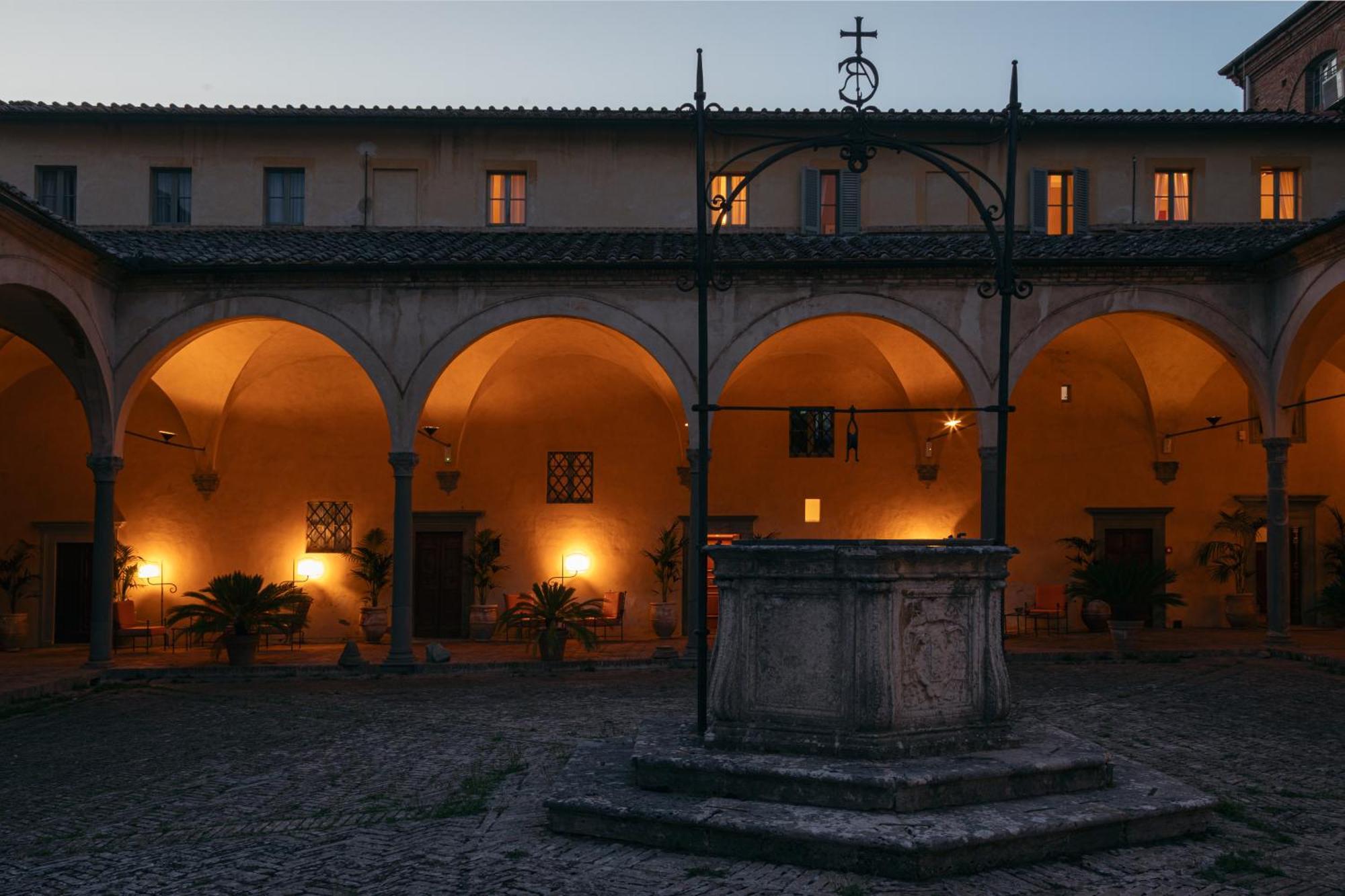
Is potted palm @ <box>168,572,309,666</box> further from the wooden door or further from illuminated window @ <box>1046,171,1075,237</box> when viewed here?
illuminated window @ <box>1046,171,1075,237</box>

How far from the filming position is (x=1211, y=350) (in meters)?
19.0

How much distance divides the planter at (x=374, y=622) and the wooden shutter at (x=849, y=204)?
9661 millimetres

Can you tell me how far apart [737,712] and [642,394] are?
1339cm

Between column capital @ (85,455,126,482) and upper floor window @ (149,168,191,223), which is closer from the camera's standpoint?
column capital @ (85,455,126,482)

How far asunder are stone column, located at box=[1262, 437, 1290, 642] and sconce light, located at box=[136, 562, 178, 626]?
16978 millimetres

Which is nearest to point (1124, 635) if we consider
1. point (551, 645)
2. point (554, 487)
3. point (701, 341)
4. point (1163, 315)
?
point (1163, 315)

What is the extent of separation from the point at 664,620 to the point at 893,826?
43.0ft

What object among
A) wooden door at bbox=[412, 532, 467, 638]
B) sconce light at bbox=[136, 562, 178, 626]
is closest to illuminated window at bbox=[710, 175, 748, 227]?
wooden door at bbox=[412, 532, 467, 638]

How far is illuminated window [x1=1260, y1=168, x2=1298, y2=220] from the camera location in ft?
63.1

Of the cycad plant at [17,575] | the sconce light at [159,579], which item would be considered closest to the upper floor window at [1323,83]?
the sconce light at [159,579]

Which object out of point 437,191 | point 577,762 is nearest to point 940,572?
point 577,762

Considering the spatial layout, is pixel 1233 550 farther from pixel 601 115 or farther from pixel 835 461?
pixel 601 115

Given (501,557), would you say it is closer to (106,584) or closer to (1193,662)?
(106,584)

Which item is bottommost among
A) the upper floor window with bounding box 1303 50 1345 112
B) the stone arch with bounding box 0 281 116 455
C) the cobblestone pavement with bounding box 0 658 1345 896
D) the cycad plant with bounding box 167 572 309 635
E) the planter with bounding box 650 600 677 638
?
the cobblestone pavement with bounding box 0 658 1345 896
